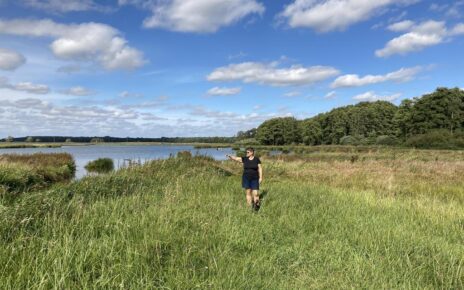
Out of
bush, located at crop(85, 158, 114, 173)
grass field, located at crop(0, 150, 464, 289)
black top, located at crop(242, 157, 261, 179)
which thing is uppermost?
black top, located at crop(242, 157, 261, 179)

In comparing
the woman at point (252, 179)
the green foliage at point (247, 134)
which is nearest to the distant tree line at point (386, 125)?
the green foliage at point (247, 134)

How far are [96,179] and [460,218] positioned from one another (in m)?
11.7

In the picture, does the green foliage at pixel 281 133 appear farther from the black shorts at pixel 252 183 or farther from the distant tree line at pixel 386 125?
the black shorts at pixel 252 183

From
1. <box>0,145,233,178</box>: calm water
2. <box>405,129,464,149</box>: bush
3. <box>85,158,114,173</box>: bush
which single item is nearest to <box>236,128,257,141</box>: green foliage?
<box>0,145,233,178</box>: calm water

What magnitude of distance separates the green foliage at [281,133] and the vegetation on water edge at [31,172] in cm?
9096

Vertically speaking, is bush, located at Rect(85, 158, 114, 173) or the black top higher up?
the black top

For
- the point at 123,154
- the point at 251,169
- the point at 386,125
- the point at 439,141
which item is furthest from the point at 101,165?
the point at 386,125

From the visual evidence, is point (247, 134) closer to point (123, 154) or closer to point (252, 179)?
point (123, 154)

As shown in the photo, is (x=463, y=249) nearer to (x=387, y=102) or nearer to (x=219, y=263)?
(x=219, y=263)

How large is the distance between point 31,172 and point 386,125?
10118 centimetres

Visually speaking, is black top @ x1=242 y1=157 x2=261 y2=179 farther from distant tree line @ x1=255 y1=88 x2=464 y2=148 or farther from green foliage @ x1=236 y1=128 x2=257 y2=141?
green foliage @ x1=236 y1=128 x2=257 y2=141

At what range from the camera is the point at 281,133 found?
124750 mm

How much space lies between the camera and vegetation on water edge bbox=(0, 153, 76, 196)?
1694 cm

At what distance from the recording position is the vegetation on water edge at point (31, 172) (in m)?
16.9
